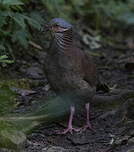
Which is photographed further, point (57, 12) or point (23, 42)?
point (57, 12)

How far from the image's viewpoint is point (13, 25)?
7004mm

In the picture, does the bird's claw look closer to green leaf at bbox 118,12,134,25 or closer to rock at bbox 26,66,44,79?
rock at bbox 26,66,44,79

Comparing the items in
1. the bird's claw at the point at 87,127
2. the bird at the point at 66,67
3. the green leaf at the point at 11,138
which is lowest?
the bird's claw at the point at 87,127

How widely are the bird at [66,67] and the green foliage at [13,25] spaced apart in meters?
0.91

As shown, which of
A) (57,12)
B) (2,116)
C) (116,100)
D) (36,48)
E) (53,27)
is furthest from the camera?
(57,12)

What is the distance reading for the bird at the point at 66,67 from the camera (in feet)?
18.2

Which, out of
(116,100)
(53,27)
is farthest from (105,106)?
(53,27)

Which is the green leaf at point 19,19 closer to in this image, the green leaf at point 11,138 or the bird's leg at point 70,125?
the bird's leg at point 70,125

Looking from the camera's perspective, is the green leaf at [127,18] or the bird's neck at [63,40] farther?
the green leaf at [127,18]

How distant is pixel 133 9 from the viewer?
13.0 m

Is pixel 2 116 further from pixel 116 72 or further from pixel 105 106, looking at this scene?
pixel 116 72

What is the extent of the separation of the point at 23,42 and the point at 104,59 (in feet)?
8.64

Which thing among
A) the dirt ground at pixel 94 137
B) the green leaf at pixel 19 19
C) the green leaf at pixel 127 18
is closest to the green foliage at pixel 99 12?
the green leaf at pixel 127 18

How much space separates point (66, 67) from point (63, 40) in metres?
0.32
